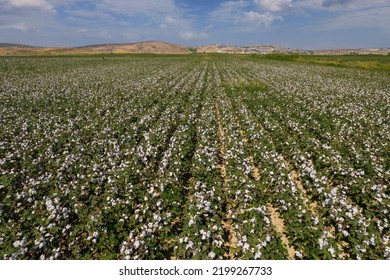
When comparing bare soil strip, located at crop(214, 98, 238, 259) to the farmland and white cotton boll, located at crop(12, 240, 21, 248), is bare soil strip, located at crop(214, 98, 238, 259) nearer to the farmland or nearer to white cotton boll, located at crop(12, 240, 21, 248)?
the farmland

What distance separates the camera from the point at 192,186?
918cm

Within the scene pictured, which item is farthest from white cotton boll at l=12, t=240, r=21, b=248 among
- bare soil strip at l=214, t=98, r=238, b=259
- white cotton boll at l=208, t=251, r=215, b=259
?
bare soil strip at l=214, t=98, r=238, b=259

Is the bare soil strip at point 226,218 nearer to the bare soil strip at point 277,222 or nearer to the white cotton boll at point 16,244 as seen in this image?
the bare soil strip at point 277,222

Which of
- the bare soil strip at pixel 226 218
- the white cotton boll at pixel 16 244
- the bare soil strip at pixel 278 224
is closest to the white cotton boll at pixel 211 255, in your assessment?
the bare soil strip at pixel 226 218

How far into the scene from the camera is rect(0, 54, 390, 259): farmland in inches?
244

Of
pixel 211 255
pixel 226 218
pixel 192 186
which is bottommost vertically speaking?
pixel 226 218

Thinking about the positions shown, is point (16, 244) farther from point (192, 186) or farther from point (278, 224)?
point (278, 224)

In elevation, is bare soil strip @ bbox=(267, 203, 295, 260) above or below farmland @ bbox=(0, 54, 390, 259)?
below

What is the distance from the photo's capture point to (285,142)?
12.2 m

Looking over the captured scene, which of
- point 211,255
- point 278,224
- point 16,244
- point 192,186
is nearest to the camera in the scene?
point 211,255

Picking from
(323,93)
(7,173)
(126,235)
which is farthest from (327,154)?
(323,93)

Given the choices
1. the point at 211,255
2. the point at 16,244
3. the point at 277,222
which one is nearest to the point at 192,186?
the point at 277,222
